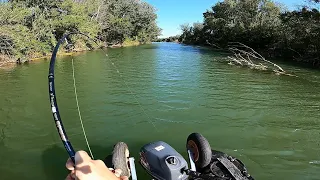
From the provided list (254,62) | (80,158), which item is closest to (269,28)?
(254,62)

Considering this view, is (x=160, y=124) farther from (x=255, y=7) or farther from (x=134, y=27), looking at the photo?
→ (x=134, y=27)

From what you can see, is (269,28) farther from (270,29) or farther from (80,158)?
(80,158)

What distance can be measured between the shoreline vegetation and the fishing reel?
22730 millimetres

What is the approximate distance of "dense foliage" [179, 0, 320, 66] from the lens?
2802 cm

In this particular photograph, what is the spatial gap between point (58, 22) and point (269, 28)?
2671 cm

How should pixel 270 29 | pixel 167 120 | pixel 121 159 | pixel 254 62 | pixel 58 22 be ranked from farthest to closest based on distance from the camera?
pixel 270 29 < pixel 58 22 < pixel 254 62 < pixel 167 120 < pixel 121 159

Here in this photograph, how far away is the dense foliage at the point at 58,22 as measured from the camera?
25352mm

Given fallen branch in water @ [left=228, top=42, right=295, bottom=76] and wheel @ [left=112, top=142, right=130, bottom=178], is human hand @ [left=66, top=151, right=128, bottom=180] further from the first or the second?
fallen branch in water @ [left=228, top=42, right=295, bottom=76]

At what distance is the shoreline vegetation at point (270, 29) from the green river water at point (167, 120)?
12.9m

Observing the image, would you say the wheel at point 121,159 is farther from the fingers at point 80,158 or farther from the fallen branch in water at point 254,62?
the fallen branch in water at point 254,62

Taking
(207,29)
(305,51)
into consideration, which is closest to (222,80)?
(305,51)

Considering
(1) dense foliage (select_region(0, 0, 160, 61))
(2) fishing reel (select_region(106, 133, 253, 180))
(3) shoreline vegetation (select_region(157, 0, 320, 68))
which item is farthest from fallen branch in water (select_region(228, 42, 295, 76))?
(2) fishing reel (select_region(106, 133, 253, 180))

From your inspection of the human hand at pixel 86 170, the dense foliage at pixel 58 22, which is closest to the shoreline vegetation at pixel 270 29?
the dense foliage at pixel 58 22

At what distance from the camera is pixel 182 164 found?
4.75 meters
